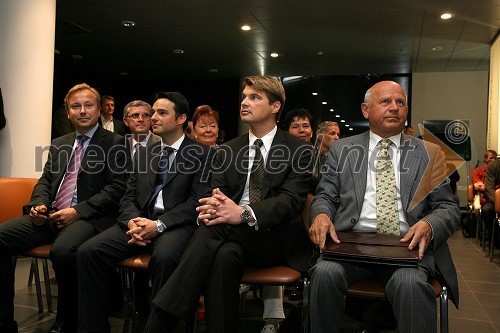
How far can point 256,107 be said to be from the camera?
98.9 inches

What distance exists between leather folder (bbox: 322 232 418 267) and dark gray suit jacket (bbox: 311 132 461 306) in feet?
0.52

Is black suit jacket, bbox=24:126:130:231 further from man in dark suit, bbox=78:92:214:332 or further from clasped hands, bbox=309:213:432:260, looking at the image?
Answer: clasped hands, bbox=309:213:432:260

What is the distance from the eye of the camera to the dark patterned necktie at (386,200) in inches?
85.9

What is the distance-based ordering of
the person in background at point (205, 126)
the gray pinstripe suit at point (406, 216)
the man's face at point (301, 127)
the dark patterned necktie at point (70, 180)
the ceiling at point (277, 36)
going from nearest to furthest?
the gray pinstripe suit at point (406, 216) < the dark patterned necktie at point (70, 180) < the person in background at point (205, 126) < the man's face at point (301, 127) < the ceiling at point (277, 36)

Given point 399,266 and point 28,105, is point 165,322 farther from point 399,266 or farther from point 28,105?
point 28,105

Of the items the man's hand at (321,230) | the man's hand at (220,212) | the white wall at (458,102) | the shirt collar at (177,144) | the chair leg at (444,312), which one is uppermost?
the white wall at (458,102)

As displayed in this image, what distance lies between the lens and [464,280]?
438 centimetres

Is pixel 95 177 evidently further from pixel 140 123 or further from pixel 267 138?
pixel 140 123

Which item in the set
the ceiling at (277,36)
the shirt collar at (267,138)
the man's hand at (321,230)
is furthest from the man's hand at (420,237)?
the ceiling at (277,36)

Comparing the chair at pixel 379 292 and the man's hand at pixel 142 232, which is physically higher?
the man's hand at pixel 142 232

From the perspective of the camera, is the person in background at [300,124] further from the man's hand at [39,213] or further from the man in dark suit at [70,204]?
the man's hand at [39,213]

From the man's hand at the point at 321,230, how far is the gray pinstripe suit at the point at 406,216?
9cm

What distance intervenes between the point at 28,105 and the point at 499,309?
4613mm

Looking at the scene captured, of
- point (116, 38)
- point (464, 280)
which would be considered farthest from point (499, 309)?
point (116, 38)
